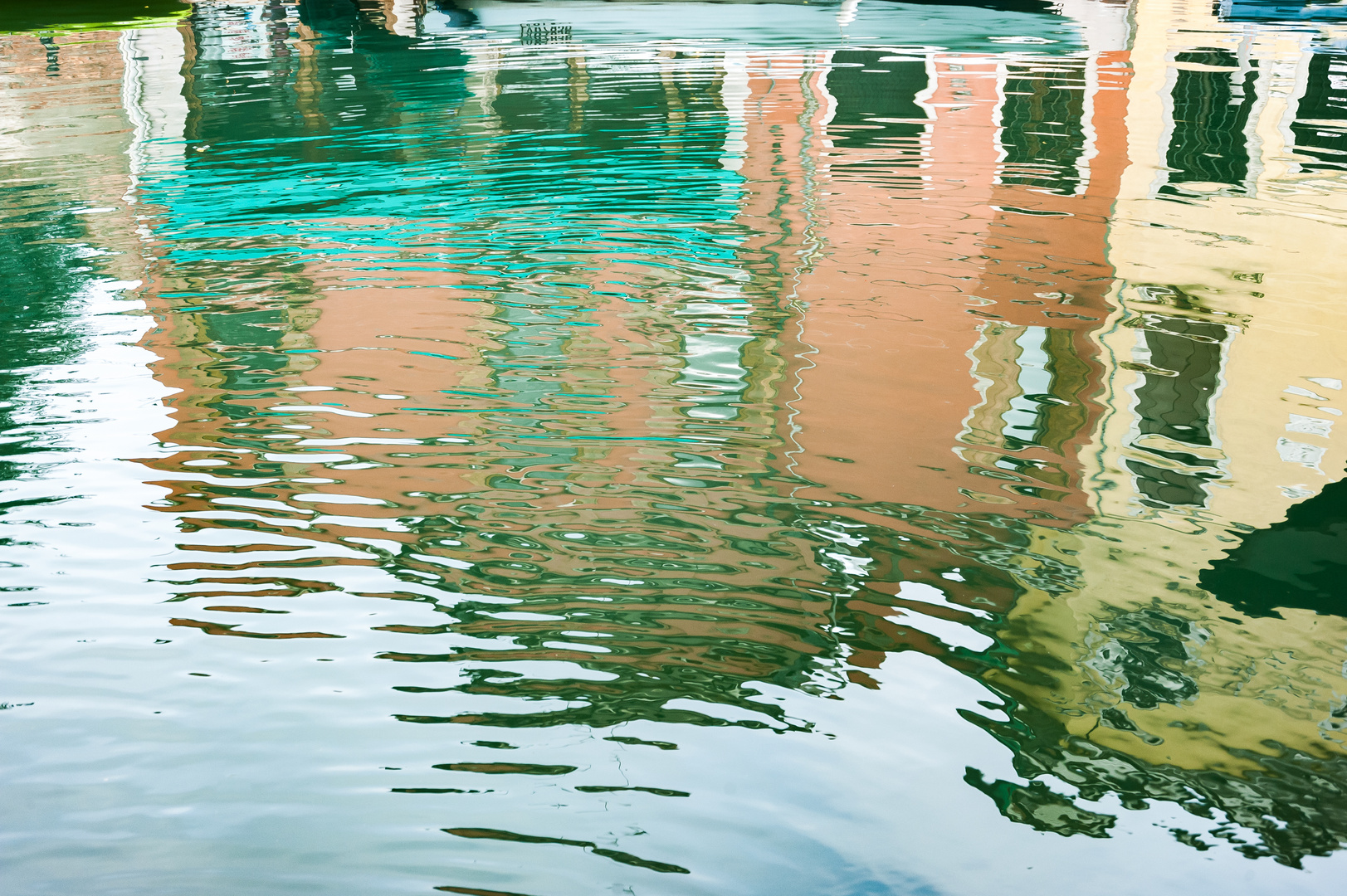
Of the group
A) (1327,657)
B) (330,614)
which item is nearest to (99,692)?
(330,614)

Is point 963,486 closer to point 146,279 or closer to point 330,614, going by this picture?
point 330,614

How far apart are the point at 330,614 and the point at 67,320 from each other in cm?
333

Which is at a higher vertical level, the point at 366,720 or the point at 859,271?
the point at 859,271

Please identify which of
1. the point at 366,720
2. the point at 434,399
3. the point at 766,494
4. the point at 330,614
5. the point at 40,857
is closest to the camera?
the point at 40,857

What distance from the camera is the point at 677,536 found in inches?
125

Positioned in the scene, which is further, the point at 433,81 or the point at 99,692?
the point at 433,81

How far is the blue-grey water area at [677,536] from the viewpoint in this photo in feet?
7.02

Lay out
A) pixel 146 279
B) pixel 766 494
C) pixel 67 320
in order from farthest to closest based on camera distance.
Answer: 1. pixel 146 279
2. pixel 67 320
3. pixel 766 494

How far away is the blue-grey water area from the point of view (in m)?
2.14

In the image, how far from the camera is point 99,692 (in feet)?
8.57

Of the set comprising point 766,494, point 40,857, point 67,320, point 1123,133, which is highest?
point 1123,133

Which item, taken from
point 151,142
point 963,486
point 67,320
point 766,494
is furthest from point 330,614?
point 151,142

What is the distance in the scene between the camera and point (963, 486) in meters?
3.47

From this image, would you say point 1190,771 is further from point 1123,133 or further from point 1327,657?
point 1123,133
